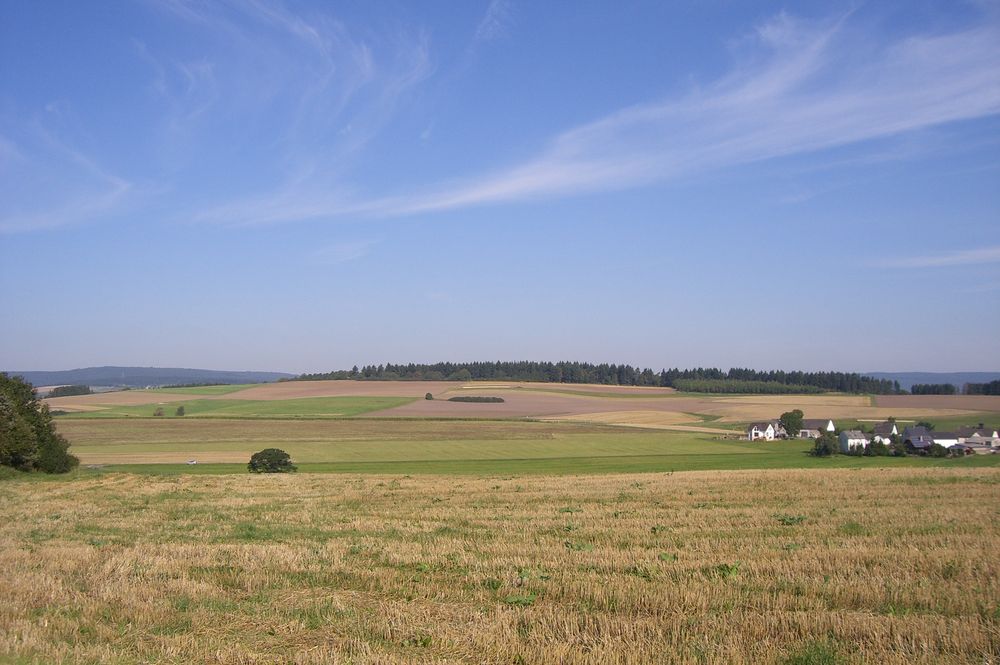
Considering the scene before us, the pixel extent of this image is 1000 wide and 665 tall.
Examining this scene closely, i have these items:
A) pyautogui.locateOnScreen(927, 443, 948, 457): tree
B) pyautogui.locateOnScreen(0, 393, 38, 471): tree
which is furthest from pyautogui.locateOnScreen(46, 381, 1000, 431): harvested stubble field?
pyautogui.locateOnScreen(0, 393, 38, 471): tree

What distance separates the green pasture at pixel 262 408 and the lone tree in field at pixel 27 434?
2095 inches

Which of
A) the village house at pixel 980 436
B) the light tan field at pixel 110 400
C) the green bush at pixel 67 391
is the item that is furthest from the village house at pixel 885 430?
the green bush at pixel 67 391

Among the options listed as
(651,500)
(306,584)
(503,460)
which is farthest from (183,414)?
(306,584)

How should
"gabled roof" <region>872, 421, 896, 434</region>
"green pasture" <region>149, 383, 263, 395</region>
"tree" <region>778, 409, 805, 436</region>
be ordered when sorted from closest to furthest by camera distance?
"gabled roof" <region>872, 421, 896, 434</region> < "tree" <region>778, 409, 805, 436</region> < "green pasture" <region>149, 383, 263, 395</region>

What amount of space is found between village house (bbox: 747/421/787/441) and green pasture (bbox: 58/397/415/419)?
51.5 meters

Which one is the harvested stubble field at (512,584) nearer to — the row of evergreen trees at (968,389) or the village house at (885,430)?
the village house at (885,430)

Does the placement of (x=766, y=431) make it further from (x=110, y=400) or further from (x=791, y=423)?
(x=110, y=400)

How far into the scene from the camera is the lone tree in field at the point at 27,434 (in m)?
39.7

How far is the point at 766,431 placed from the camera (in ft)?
302

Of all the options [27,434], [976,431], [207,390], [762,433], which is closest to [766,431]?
[762,433]

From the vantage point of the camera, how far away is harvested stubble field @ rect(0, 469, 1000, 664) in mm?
7637

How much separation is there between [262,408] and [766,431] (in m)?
70.6

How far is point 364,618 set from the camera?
8.75 meters

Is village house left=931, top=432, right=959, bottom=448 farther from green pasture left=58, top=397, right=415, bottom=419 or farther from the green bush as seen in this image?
the green bush
